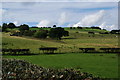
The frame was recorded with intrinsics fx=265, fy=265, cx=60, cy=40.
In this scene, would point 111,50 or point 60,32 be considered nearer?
point 111,50

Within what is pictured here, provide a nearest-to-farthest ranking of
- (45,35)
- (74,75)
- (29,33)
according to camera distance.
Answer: (74,75) → (45,35) → (29,33)

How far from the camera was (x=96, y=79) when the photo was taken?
1196cm

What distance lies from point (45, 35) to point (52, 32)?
367 centimetres

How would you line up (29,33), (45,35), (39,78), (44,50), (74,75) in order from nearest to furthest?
(39,78)
(74,75)
(44,50)
(45,35)
(29,33)

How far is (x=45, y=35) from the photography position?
406 feet

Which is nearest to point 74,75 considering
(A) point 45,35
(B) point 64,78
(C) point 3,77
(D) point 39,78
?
(B) point 64,78

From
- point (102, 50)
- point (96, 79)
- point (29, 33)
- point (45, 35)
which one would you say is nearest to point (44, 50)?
→ point (102, 50)

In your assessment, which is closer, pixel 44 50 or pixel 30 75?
pixel 30 75

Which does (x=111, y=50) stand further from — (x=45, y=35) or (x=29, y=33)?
(x=29, y=33)

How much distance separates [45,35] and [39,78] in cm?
11322

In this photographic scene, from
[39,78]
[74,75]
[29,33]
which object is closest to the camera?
[39,78]

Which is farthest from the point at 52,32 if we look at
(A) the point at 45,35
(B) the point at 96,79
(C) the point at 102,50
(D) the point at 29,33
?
(B) the point at 96,79

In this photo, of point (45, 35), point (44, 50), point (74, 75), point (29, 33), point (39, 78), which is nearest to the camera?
point (39, 78)

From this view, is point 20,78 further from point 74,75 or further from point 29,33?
Result: point 29,33
